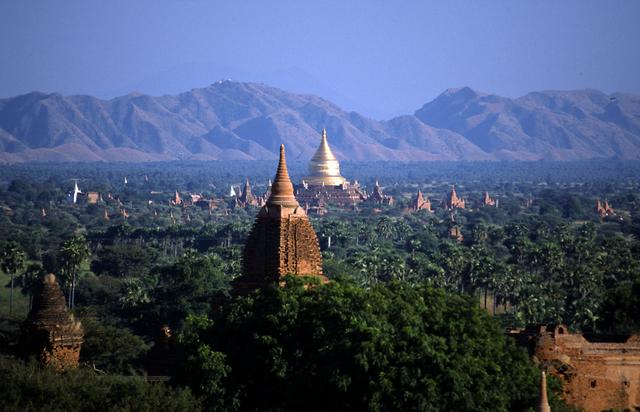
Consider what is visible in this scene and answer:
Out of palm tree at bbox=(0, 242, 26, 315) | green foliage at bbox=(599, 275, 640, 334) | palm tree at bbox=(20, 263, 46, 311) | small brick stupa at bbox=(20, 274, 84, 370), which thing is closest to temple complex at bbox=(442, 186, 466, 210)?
palm tree at bbox=(20, 263, 46, 311)

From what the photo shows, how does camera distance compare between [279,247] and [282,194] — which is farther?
[282,194]

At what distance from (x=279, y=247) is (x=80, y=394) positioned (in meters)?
12.9

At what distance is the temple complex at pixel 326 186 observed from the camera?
482ft

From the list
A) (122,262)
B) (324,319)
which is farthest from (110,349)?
(122,262)

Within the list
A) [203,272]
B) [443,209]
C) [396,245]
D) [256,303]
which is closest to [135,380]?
[256,303]

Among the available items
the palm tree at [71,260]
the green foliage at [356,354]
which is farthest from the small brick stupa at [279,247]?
the palm tree at [71,260]

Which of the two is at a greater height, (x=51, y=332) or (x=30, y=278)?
(x=51, y=332)

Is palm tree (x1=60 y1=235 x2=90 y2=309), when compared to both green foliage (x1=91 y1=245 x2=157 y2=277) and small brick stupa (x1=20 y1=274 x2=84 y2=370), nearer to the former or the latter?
green foliage (x1=91 y1=245 x2=157 y2=277)

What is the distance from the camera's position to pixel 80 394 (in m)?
29.8

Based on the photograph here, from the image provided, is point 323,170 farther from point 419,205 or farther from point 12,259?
point 12,259

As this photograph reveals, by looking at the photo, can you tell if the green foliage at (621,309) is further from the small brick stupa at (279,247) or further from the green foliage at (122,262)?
the green foliage at (122,262)

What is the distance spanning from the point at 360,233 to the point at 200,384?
243 ft

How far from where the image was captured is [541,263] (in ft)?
241

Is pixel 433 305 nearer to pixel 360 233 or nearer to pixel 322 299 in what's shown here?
pixel 322 299
